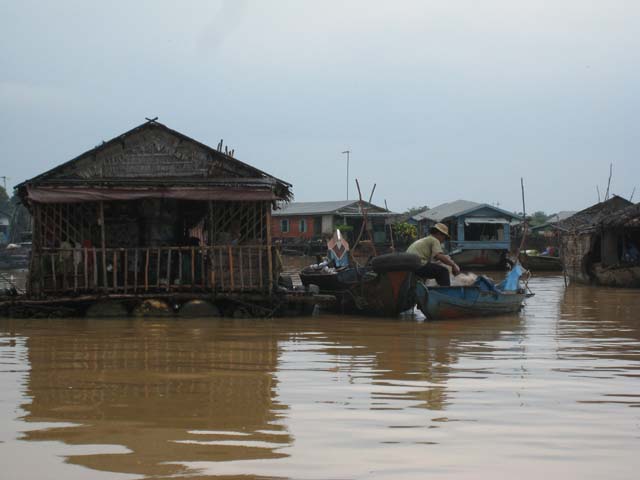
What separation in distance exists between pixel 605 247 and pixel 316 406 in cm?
2135

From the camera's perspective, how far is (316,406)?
5.78 m

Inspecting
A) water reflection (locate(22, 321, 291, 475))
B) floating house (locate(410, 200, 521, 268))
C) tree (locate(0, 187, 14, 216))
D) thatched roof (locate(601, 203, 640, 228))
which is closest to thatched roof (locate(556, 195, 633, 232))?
thatched roof (locate(601, 203, 640, 228))

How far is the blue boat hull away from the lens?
1317cm

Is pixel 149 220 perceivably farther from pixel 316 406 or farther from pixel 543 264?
pixel 543 264

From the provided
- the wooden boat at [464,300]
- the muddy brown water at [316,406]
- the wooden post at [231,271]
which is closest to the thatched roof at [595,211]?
the wooden boat at [464,300]

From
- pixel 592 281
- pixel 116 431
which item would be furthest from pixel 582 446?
pixel 592 281

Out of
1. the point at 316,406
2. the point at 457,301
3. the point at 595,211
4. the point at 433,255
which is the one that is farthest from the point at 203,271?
the point at 595,211

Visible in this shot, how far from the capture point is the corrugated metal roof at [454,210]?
40.1 m

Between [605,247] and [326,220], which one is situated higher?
[326,220]

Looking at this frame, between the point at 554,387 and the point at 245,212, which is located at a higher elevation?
the point at 245,212

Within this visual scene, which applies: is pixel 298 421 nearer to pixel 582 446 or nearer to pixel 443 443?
pixel 443 443

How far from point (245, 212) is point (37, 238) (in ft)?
11.6

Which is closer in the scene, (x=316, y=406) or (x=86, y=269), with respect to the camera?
(x=316, y=406)

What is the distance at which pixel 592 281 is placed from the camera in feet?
84.7
